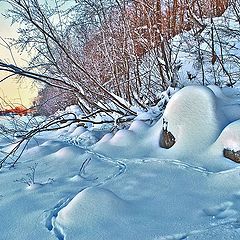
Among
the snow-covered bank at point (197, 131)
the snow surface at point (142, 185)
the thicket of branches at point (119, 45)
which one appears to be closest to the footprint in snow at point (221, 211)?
the snow surface at point (142, 185)

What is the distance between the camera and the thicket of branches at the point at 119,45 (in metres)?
5.82

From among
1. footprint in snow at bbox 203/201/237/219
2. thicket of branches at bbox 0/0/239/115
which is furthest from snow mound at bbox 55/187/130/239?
thicket of branches at bbox 0/0/239/115

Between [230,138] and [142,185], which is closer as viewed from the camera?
[142,185]

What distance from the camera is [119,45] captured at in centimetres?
637

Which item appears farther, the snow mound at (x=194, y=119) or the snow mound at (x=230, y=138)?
the snow mound at (x=194, y=119)

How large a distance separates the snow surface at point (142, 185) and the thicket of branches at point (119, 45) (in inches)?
50.3

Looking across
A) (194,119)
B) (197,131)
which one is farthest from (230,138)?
(194,119)

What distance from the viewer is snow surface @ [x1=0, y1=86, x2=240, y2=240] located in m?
2.43

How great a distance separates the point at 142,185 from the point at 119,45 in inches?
143

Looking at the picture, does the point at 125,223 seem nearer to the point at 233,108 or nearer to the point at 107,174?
the point at 107,174

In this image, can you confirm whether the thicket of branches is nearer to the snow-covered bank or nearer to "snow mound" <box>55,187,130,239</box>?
the snow-covered bank

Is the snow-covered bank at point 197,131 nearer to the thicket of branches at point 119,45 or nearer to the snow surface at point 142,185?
the snow surface at point 142,185

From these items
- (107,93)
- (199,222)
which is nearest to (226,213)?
(199,222)

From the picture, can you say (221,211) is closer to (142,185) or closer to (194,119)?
(142,185)
